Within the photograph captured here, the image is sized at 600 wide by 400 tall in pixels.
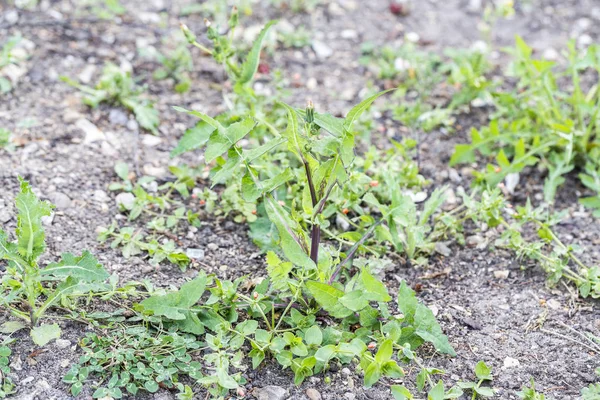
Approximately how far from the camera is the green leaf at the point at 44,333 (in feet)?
7.61

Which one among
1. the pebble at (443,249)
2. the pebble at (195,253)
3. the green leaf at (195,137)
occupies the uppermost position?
the green leaf at (195,137)

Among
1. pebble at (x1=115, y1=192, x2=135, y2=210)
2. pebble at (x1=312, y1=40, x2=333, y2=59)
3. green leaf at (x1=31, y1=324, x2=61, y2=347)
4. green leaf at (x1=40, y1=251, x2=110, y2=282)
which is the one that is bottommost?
pebble at (x1=115, y1=192, x2=135, y2=210)

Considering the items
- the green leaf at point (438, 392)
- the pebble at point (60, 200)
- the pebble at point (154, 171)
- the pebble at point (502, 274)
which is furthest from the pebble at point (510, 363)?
the pebble at point (60, 200)

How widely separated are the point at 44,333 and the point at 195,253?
0.76 metres

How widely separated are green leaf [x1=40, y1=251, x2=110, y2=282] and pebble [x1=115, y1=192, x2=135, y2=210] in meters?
0.70

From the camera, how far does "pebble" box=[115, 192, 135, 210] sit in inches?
121

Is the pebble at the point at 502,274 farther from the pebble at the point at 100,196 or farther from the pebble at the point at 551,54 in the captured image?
the pebble at the point at 551,54

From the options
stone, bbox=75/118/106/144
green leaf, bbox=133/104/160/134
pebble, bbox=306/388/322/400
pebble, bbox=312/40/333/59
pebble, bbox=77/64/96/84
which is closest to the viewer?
pebble, bbox=306/388/322/400

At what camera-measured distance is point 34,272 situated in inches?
90.6

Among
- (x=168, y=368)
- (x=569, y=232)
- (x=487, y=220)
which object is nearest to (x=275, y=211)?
(x=168, y=368)

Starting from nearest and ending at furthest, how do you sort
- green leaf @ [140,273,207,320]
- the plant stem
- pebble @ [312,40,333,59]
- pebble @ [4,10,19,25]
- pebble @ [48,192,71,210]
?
green leaf @ [140,273,207,320], the plant stem, pebble @ [48,192,71,210], pebble @ [4,10,19,25], pebble @ [312,40,333,59]

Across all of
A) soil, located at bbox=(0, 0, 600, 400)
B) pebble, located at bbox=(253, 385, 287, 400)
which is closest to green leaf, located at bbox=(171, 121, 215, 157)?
soil, located at bbox=(0, 0, 600, 400)

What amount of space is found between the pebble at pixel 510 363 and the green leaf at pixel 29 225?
171 centimetres

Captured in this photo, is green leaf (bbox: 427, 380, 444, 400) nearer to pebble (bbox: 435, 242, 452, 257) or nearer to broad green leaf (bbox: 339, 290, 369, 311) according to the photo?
broad green leaf (bbox: 339, 290, 369, 311)
